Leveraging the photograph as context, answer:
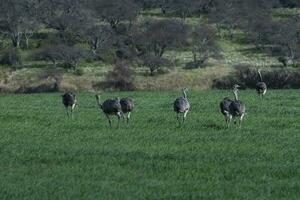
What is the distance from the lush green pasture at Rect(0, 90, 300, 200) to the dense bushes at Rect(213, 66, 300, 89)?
87.9ft

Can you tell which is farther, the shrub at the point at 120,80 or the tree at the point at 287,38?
the tree at the point at 287,38

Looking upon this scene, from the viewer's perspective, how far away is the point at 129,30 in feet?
264

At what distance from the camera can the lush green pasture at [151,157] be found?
15.7m

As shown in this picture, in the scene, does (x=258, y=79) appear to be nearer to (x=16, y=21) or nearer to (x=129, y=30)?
(x=129, y=30)

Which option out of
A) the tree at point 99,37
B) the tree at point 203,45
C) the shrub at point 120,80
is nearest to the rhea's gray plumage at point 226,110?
the shrub at point 120,80

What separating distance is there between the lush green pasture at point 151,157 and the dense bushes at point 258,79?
26787 millimetres

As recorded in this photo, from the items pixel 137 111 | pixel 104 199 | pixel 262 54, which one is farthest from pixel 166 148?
pixel 262 54

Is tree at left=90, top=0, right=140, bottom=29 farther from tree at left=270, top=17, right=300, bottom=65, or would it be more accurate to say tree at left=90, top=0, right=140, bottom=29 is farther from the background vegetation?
tree at left=270, top=17, right=300, bottom=65

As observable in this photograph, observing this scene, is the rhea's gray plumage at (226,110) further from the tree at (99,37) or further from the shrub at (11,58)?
the tree at (99,37)

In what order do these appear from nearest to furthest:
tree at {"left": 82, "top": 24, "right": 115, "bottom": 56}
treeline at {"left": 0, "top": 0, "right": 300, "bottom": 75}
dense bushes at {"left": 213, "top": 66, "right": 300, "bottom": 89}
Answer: dense bushes at {"left": 213, "top": 66, "right": 300, "bottom": 89}, treeline at {"left": 0, "top": 0, "right": 300, "bottom": 75}, tree at {"left": 82, "top": 24, "right": 115, "bottom": 56}

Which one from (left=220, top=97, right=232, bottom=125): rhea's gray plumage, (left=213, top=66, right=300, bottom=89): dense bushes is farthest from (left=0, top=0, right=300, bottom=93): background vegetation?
(left=220, top=97, right=232, bottom=125): rhea's gray plumage

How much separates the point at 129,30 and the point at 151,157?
200 ft

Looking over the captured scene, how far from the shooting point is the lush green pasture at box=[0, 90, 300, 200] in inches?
620

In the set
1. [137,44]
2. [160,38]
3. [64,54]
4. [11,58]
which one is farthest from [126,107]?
[137,44]
